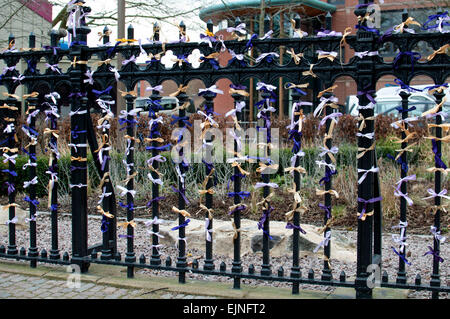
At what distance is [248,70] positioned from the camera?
3.86 meters

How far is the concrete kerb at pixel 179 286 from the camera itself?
3.75m

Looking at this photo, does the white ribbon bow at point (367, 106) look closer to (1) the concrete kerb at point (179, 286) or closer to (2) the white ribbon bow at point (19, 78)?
(1) the concrete kerb at point (179, 286)

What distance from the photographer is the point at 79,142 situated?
4328 mm

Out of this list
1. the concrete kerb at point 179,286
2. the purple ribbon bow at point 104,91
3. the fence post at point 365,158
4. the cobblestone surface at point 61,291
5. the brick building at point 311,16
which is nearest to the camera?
the fence post at point 365,158

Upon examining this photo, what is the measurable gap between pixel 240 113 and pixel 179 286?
56.2 inches

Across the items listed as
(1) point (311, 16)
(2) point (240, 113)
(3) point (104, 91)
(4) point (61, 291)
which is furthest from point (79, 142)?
(1) point (311, 16)

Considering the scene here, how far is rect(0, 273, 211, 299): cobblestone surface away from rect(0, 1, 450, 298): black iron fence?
239 mm

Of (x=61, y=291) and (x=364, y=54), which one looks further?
(x=61, y=291)

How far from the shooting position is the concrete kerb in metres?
3.75

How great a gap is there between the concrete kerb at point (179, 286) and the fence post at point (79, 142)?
22cm

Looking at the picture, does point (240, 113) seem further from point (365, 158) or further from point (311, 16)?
point (311, 16)

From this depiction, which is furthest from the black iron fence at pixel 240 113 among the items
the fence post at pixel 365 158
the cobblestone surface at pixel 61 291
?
the cobblestone surface at pixel 61 291

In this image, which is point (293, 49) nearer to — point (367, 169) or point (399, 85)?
point (399, 85)
